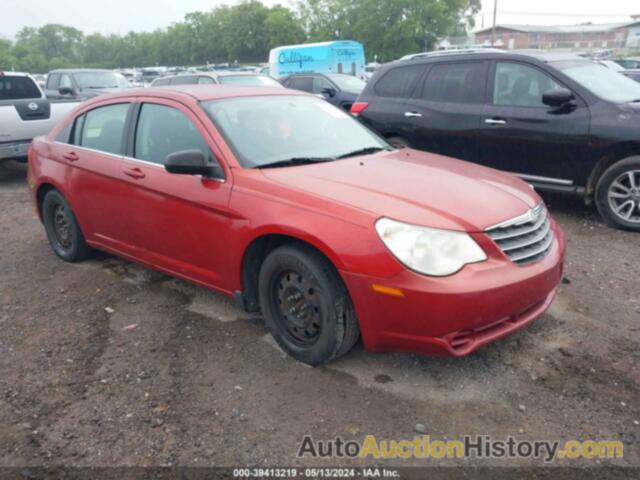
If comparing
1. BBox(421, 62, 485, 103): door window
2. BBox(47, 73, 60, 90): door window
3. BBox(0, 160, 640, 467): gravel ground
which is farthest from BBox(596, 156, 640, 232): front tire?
BBox(47, 73, 60, 90): door window

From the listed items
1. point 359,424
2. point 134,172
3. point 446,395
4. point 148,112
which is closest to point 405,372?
point 446,395

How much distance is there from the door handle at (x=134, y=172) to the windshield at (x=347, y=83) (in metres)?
10.8

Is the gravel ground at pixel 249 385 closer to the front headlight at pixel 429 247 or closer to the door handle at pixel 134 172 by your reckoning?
the front headlight at pixel 429 247

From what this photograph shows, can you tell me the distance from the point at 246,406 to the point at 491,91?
4.98 metres

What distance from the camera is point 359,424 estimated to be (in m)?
2.88

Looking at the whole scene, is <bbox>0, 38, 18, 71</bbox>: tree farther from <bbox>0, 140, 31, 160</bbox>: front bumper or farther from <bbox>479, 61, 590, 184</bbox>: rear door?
<bbox>479, 61, 590, 184</bbox>: rear door

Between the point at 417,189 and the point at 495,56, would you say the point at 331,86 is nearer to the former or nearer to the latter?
the point at 495,56

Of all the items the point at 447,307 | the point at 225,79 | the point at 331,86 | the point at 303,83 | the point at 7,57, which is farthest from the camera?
the point at 7,57

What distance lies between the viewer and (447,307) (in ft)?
9.20

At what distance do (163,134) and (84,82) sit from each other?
12.2 metres

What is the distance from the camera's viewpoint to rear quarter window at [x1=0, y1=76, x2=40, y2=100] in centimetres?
981

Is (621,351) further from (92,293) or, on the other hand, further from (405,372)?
(92,293)

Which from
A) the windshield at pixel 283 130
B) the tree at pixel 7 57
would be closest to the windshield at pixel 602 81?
the windshield at pixel 283 130

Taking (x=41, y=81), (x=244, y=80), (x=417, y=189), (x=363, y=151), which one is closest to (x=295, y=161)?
(x=363, y=151)
